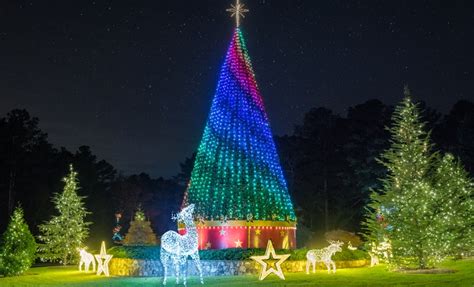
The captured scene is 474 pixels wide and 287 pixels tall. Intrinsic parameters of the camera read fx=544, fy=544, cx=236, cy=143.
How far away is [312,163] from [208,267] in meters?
34.2

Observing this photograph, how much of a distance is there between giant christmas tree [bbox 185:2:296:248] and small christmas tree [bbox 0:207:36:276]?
8605 mm

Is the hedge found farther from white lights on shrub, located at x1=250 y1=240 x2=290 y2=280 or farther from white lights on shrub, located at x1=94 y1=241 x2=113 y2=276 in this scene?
white lights on shrub, located at x1=250 y1=240 x2=290 y2=280

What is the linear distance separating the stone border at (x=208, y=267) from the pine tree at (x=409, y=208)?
12.0 ft

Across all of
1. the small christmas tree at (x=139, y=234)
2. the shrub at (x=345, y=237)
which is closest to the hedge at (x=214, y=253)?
the small christmas tree at (x=139, y=234)

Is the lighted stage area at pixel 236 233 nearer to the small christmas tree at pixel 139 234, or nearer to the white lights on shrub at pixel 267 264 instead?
the white lights on shrub at pixel 267 264

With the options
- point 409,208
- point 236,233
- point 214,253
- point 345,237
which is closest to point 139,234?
point 236,233

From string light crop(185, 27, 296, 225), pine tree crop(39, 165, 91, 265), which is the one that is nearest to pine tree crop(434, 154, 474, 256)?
string light crop(185, 27, 296, 225)

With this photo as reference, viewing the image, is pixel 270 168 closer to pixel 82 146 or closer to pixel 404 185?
pixel 404 185

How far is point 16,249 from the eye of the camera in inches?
1008

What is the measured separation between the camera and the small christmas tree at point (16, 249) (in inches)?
→ 982

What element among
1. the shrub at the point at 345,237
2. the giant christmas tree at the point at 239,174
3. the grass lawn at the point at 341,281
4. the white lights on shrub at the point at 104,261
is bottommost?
the grass lawn at the point at 341,281

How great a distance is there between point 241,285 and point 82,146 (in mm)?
48551

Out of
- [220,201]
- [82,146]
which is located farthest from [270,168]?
[82,146]

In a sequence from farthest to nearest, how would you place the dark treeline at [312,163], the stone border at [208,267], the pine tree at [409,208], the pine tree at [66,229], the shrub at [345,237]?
the dark treeline at [312,163]
the shrub at [345,237]
the pine tree at [66,229]
the stone border at [208,267]
the pine tree at [409,208]
